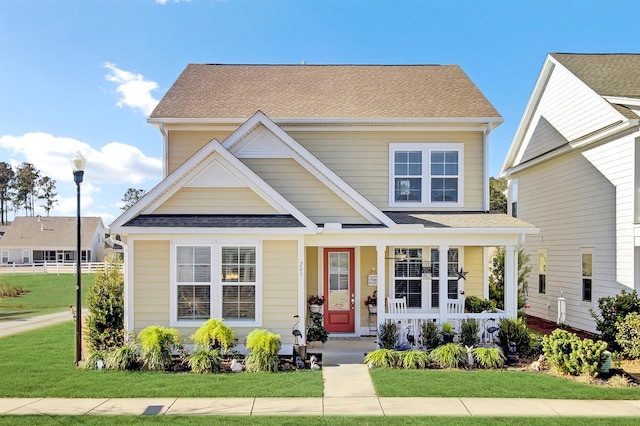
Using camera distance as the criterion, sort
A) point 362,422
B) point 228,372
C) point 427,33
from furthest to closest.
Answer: point 427,33 < point 228,372 < point 362,422

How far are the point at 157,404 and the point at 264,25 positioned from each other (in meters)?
13.5

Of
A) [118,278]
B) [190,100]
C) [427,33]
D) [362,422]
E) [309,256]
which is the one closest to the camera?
[362,422]

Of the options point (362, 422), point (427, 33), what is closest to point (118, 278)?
point (362, 422)

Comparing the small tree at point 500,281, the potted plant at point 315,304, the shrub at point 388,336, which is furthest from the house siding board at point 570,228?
the potted plant at point 315,304

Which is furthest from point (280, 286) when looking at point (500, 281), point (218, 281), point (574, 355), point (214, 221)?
point (500, 281)

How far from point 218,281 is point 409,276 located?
222 inches

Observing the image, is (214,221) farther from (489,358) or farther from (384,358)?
(489,358)

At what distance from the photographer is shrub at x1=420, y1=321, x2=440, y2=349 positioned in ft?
34.6

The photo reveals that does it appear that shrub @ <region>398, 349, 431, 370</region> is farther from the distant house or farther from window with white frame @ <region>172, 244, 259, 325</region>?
the distant house

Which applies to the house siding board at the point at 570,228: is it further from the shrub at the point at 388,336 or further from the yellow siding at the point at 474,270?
the shrub at the point at 388,336

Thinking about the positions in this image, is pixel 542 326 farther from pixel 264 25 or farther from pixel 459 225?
pixel 264 25

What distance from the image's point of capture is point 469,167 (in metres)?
13.2

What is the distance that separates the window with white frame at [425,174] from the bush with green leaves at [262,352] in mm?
5753

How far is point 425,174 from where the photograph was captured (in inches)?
519
